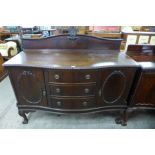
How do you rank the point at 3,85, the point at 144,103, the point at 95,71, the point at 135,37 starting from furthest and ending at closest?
the point at 3,85
the point at 135,37
the point at 144,103
the point at 95,71

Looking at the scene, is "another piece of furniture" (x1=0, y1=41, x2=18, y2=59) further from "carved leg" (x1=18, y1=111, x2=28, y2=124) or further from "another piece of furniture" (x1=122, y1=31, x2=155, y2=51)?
"another piece of furniture" (x1=122, y1=31, x2=155, y2=51)

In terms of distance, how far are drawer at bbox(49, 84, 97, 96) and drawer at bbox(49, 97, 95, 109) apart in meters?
0.07

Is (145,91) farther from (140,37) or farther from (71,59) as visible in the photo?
(140,37)

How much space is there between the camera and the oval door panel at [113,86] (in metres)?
1.40

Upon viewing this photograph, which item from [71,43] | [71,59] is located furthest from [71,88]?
[71,43]

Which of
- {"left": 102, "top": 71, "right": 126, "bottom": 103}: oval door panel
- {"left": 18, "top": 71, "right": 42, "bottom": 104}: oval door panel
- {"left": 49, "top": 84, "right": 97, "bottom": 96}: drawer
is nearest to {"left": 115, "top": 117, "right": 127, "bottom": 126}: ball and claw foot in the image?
{"left": 102, "top": 71, "right": 126, "bottom": 103}: oval door panel

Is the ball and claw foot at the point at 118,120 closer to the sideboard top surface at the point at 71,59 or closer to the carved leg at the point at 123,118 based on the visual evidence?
the carved leg at the point at 123,118

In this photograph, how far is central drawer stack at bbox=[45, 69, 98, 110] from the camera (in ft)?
4.39

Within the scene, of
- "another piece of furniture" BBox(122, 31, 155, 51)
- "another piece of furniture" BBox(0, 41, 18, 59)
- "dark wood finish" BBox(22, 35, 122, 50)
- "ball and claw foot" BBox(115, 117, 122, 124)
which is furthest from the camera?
"another piece of furniture" BBox(0, 41, 18, 59)

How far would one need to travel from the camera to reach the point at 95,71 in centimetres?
133

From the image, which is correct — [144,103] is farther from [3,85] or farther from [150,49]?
[3,85]

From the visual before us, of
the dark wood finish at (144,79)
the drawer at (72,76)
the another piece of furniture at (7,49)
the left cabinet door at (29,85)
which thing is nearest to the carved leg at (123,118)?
the dark wood finish at (144,79)
